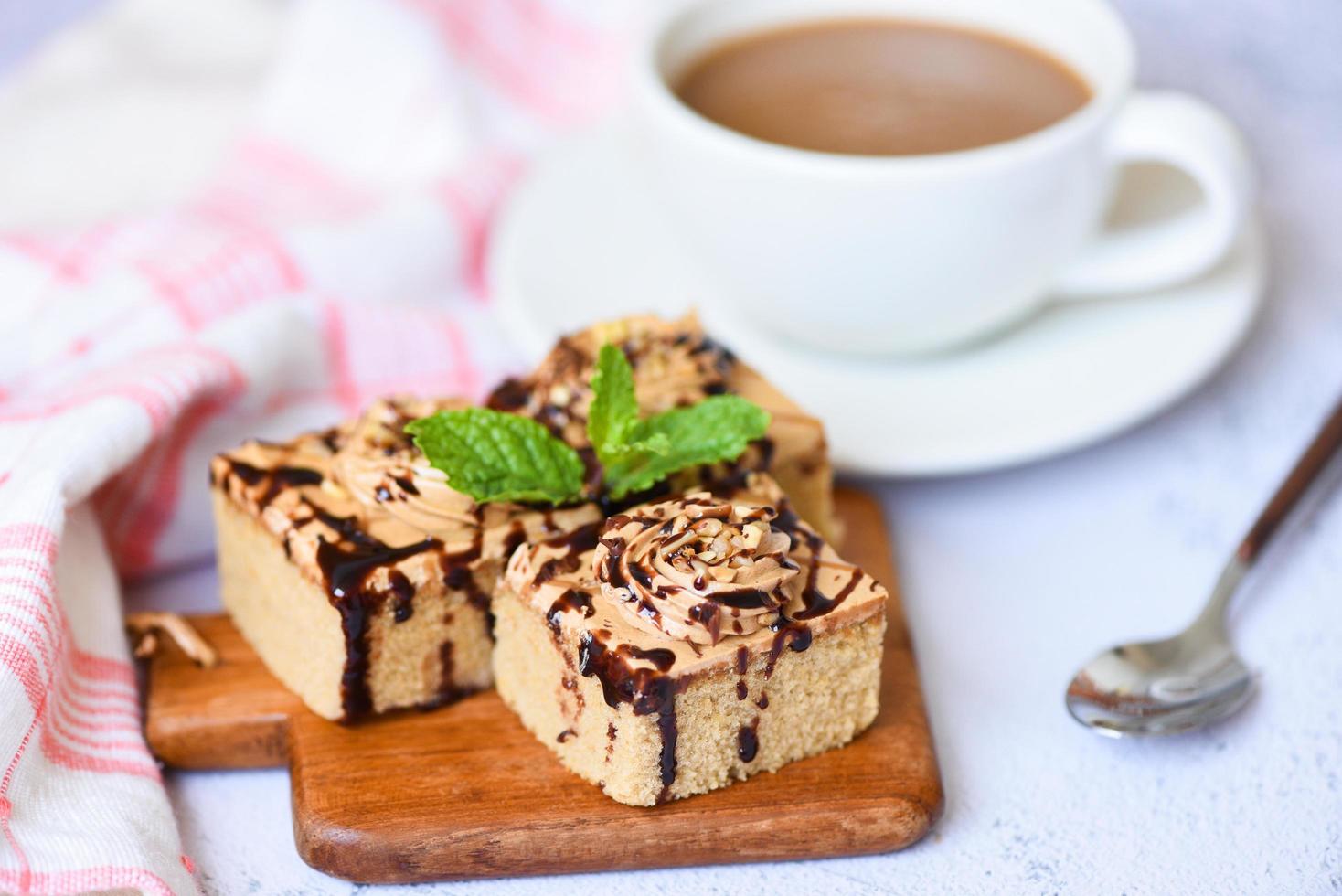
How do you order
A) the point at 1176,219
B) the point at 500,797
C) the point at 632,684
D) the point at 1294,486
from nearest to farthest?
the point at 632,684 → the point at 500,797 → the point at 1294,486 → the point at 1176,219

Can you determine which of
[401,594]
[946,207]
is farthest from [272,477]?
[946,207]

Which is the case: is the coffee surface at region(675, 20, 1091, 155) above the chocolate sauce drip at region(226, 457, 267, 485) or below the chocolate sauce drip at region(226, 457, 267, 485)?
above

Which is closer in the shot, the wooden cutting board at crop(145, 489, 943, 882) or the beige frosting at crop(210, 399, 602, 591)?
the wooden cutting board at crop(145, 489, 943, 882)

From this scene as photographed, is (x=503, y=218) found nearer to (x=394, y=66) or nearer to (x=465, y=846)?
(x=394, y=66)

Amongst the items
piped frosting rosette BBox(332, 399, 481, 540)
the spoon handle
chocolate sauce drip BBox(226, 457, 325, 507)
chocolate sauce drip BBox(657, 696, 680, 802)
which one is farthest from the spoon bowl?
chocolate sauce drip BBox(226, 457, 325, 507)

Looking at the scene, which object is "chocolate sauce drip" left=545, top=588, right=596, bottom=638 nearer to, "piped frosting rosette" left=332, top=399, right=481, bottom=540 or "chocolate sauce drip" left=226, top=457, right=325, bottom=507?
"piped frosting rosette" left=332, top=399, right=481, bottom=540

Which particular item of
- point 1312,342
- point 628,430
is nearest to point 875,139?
point 628,430

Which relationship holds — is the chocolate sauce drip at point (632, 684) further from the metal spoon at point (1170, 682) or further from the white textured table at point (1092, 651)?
the metal spoon at point (1170, 682)

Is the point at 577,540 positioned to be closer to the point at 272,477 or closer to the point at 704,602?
the point at 704,602
